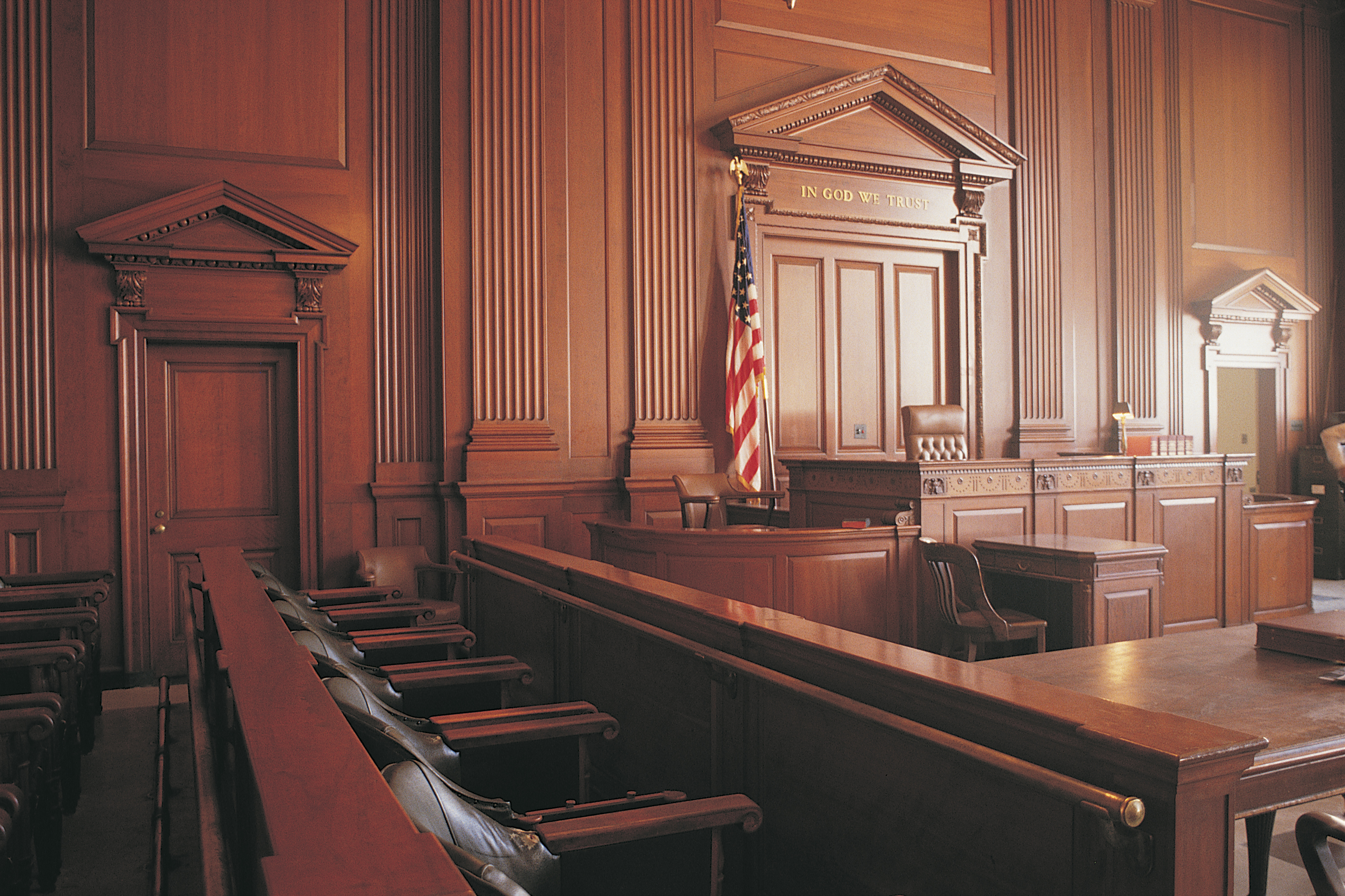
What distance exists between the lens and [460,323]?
6648 millimetres

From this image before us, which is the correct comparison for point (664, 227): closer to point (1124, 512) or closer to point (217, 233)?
point (217, 233)

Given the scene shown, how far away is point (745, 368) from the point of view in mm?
7203

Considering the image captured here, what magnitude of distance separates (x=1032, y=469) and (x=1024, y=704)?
4.81 metres

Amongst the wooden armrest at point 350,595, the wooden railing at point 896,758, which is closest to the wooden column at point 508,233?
the wooden armrest at point 350,595

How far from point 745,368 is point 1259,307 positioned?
640cm

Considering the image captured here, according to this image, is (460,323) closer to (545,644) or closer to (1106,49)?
(545,644)

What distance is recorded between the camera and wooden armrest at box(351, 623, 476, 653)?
348 centimetres

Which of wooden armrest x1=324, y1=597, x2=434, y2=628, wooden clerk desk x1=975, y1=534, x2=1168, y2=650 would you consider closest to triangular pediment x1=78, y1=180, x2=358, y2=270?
wooden armrest x1=324, y1=597, x2=434, y2=628

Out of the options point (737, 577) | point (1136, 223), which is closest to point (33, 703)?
point (737, 577)

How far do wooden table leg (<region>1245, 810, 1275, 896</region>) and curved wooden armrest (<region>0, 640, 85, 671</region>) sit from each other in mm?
3709

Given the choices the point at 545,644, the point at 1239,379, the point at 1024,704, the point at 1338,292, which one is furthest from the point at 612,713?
the point at 1239,379

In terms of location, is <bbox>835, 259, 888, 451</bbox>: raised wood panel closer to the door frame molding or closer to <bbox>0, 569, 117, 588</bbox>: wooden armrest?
the door frame molding

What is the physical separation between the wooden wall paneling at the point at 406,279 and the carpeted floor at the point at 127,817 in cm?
201

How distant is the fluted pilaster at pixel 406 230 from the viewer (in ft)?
21.3
